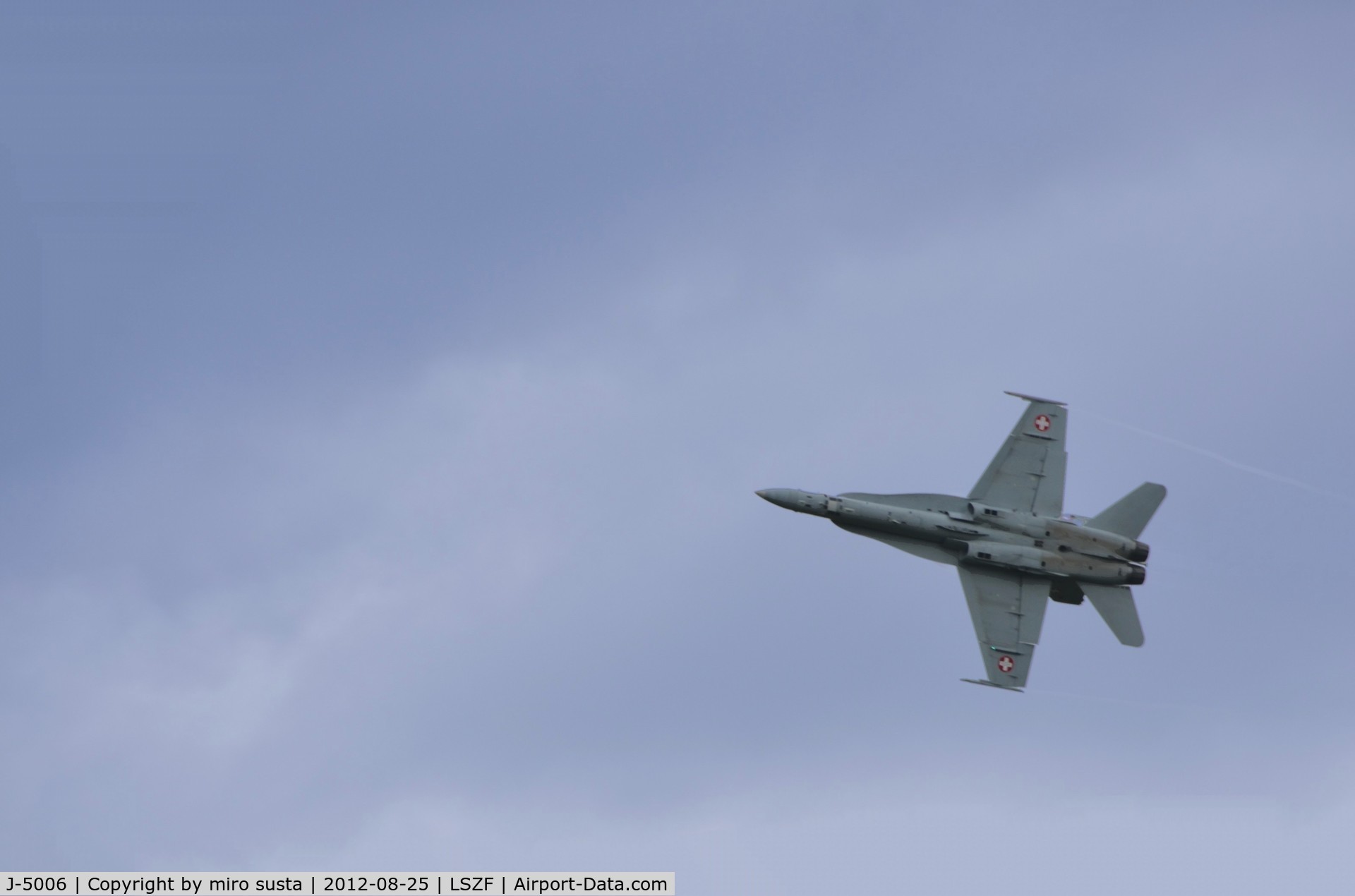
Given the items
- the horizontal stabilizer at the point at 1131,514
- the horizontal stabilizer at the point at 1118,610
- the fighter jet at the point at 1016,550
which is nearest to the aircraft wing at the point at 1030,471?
the fighter jet at the point at 1016,550

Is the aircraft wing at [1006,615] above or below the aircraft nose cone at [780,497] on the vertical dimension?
below

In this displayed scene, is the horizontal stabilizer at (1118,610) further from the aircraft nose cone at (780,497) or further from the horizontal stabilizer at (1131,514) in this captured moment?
the aircraft nose cone at (780,497)

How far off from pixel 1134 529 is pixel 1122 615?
4899 mm

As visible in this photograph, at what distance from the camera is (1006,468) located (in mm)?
91438

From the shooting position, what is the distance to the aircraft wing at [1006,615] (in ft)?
295

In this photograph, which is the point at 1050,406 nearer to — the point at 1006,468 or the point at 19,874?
the point at 1006,468

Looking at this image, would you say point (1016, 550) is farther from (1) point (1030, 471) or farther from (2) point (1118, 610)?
Result: (2) point (1118, 610)

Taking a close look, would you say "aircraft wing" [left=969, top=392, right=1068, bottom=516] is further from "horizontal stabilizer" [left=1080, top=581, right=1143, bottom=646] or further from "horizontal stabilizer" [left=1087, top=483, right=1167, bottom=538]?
"horizontal stabilizer" [left=1080, top=581, right=1143, bottom=646]

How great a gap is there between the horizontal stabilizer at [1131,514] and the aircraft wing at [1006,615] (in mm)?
4748

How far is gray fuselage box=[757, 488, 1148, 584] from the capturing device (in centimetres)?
8925

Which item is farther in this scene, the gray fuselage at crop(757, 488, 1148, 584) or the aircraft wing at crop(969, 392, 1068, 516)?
the aircraft wing at crop(969, 392, 1068, 516)

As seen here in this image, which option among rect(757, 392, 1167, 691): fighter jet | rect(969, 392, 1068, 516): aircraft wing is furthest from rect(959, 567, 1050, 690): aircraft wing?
rect(969, 392, 1068, 516): aircraft wing

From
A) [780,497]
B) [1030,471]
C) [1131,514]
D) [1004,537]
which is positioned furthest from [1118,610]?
[780,497]

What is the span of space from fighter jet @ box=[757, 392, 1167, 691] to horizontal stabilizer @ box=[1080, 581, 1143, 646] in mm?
39
